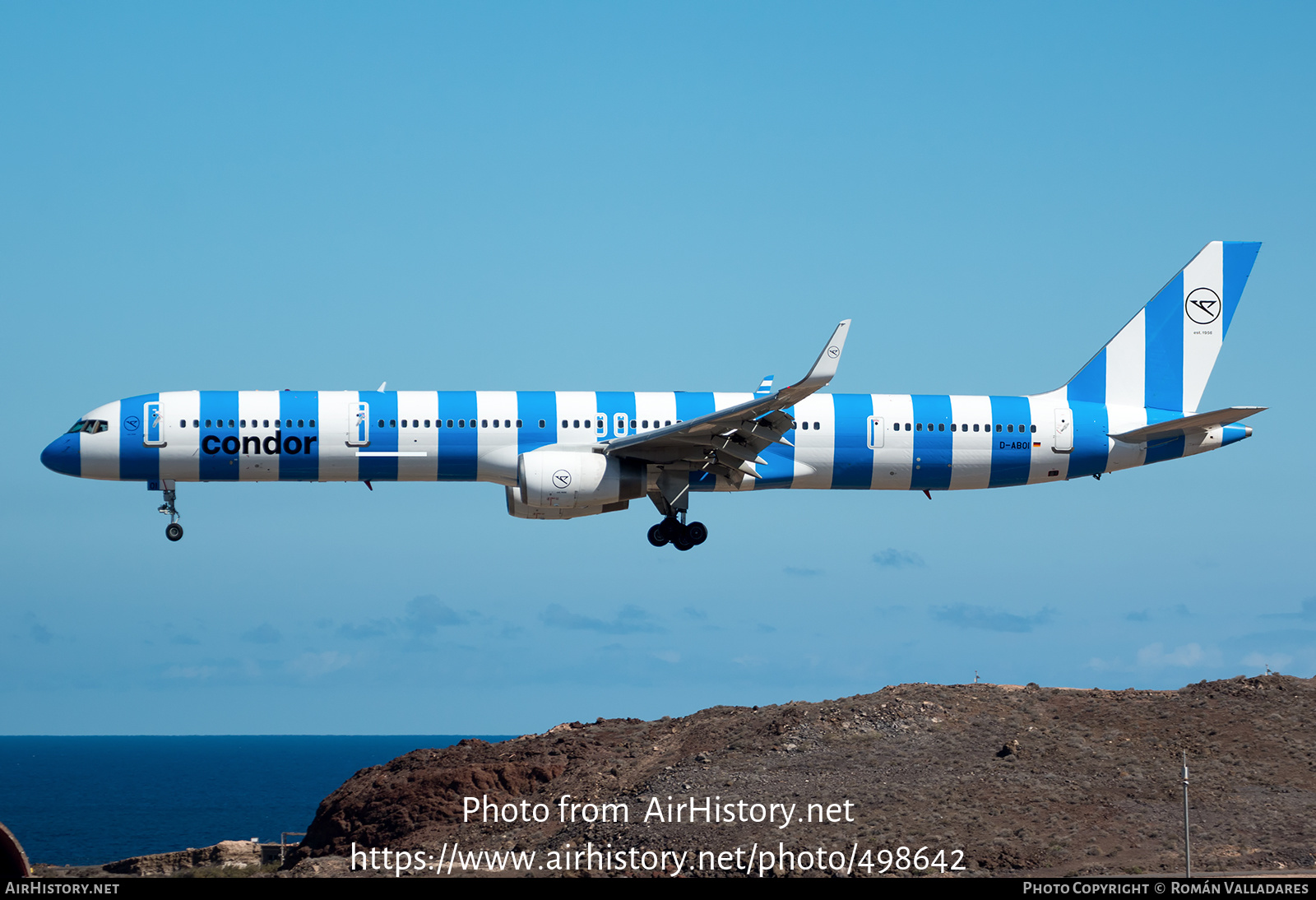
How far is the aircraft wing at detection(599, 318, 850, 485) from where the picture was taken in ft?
108

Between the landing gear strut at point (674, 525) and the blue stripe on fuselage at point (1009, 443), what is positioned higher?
the blue stripe on fuselage at point (1009, 443)

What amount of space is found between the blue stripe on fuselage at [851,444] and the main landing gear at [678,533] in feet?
13.7

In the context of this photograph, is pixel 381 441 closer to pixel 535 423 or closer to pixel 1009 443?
pixel 535 423

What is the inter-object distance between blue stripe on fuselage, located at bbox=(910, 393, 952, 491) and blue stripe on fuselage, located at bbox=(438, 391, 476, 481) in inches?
429

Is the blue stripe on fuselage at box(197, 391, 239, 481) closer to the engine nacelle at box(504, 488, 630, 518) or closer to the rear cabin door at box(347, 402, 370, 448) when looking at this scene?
the rear cabin door at box(347, 402, 370, 448)

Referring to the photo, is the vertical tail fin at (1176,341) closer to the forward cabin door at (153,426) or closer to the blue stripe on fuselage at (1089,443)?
the blue stripe on fuselage at (1089,443)

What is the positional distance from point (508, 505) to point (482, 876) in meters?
10.2

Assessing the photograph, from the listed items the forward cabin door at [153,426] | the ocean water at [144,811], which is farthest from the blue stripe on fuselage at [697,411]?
the ocean water at [144,811]

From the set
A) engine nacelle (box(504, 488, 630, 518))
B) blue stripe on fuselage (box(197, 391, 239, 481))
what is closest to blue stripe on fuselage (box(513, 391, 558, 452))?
engine nacelle (box(504, 488, 630, 518))

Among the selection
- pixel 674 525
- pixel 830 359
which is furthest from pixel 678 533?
pixel 830 359

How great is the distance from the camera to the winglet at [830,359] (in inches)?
1211

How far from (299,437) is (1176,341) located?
2681 centimetres

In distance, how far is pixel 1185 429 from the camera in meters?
39.0
